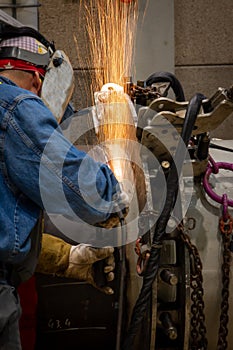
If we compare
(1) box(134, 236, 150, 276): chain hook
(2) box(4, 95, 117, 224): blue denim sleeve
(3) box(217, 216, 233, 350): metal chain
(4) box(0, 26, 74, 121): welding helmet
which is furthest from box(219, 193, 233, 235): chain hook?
(4) box(0, 26, 74, 121): welding helmet

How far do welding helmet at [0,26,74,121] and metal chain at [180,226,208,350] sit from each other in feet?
2.46

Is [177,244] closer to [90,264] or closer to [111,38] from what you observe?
[90,264]

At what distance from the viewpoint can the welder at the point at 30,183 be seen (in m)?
1.50

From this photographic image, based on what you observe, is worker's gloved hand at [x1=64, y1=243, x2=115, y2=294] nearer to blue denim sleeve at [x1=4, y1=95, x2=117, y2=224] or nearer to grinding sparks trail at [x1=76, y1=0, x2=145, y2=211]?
blue denim sleeve at [x1=4, y1=95, x2=117, y2=224]

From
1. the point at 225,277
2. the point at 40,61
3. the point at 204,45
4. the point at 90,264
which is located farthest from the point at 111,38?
the point at 225,277

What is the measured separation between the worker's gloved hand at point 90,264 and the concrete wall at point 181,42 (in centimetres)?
227

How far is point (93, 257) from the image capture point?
6.05 ft

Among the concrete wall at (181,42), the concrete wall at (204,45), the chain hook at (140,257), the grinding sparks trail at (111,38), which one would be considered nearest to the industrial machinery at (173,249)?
the chain hook at (140,257)

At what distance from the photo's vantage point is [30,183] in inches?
59.3

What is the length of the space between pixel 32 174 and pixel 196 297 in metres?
0.76

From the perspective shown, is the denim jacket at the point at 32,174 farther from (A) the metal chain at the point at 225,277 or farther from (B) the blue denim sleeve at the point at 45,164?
(A) the metal chain at the point at 225,277

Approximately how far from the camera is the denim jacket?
1503mm

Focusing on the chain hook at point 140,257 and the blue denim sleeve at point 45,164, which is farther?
the chain hook at point 140,257

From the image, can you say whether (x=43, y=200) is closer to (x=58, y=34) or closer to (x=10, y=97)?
(x=10, y=97)
